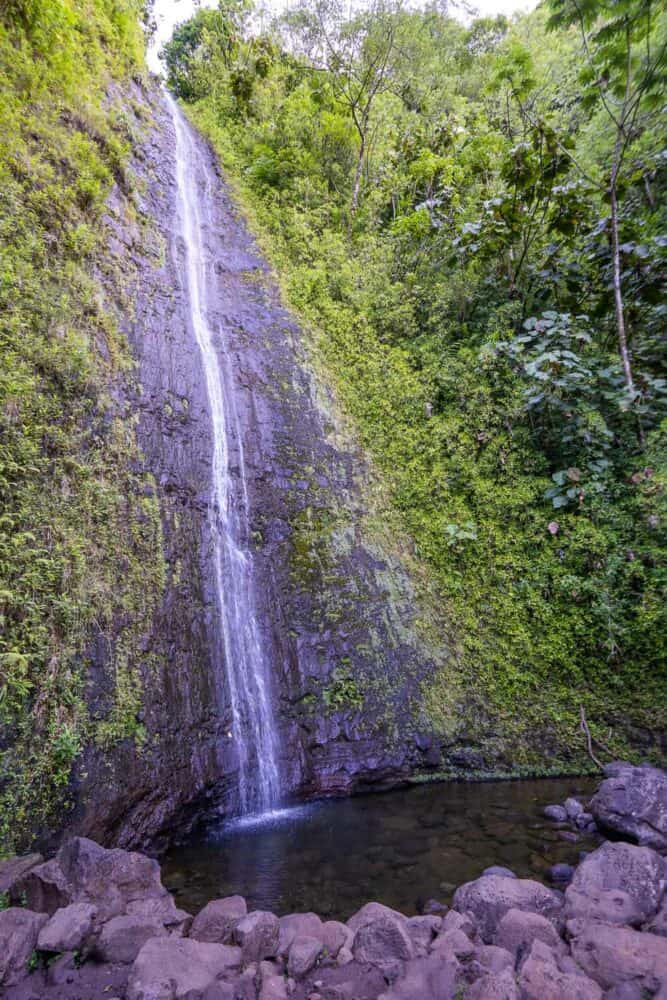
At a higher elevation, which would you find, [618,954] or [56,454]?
[56,454]

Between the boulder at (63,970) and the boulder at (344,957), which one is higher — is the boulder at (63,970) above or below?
above

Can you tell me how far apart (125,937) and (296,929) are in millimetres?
983

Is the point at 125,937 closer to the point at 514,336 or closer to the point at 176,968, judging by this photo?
the point at 176,968

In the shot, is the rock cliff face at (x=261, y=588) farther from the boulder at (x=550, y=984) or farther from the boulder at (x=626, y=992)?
the boulder at (x=626, y=992)

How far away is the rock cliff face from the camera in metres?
4.87

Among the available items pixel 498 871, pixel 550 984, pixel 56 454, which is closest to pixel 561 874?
pixel 498 871

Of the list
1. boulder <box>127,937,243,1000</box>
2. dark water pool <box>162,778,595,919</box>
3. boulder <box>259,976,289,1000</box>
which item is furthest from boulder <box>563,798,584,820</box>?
boulder <box>127,937,243,1000</box>

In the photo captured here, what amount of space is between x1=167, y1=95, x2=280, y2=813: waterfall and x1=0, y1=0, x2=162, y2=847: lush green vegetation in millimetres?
959

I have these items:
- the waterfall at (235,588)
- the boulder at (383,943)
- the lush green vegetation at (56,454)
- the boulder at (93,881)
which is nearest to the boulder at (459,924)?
the boulder at (383,943)

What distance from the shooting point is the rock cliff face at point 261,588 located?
16.0ft

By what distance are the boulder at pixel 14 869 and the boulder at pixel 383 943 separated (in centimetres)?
210

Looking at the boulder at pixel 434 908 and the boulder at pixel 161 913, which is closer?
the boulder at pixel 161 913

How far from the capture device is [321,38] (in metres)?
13.1

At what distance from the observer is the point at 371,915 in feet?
10.0
